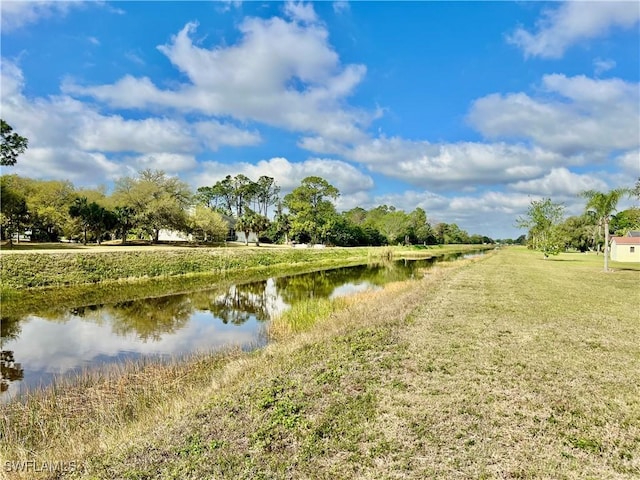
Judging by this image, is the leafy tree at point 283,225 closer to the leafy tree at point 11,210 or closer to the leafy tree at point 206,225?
the leafy tree at point 206,225

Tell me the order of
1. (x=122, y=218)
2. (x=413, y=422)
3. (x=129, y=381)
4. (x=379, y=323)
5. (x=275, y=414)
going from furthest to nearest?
(x=122, y=218) < (x=379, y=323) < (x=129, y=381) < (x=275, y=414) < (x=413, y=422)

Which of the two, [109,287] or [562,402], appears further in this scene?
[109,287]

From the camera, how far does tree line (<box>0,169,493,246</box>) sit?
4500 cm

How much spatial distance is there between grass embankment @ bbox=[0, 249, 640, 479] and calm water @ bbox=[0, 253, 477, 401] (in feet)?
7.80

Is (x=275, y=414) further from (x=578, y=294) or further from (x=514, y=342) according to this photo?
(x=578, y=294)

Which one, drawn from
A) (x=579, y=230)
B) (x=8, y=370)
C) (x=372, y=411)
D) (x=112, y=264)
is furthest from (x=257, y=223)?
(x=579, y=230)

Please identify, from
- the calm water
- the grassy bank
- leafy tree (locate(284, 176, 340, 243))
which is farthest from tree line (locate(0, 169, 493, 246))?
the calm water

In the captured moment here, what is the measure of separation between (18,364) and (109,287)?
1457 cm

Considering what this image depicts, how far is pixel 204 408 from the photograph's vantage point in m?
5.82

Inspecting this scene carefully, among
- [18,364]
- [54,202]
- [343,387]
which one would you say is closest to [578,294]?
[343,387]

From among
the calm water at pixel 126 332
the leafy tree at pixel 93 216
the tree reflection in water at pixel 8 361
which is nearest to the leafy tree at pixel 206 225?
the leafy tree at pixel 93 216

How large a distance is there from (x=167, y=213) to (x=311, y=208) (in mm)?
31364

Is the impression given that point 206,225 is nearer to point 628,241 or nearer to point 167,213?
point 167,213

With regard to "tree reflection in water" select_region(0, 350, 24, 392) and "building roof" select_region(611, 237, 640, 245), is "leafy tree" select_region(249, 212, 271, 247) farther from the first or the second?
"tree reflection in water" select_region(0, 350, 24, 392)
